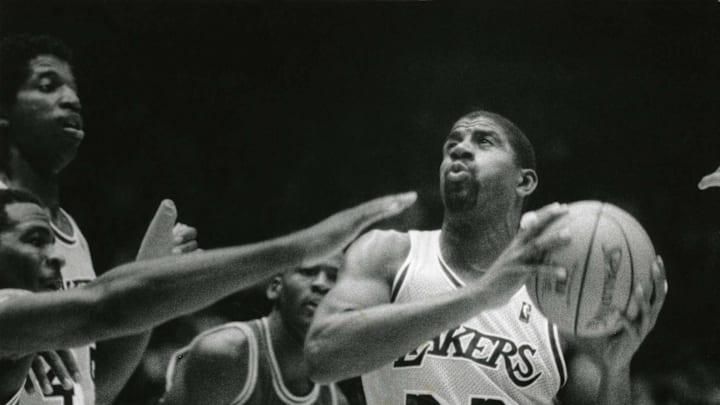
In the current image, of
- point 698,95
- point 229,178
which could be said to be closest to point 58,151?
point 229,178

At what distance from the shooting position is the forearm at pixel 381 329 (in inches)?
106

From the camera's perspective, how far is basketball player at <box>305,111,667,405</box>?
2.71 metres

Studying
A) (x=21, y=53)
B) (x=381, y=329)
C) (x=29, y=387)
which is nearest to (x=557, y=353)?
(x=381, y=329)

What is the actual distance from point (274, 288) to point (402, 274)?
0.41 m

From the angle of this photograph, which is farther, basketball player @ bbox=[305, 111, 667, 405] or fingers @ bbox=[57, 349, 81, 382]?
fingers @ bbox=[57, 349, 81, 382]

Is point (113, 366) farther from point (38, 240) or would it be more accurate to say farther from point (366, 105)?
point (366, 105)

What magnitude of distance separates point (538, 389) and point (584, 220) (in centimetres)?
56

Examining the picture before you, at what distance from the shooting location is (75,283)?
2.92 metres

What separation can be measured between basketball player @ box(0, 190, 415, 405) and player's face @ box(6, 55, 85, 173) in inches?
5.9

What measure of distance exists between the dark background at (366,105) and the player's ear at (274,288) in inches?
8.7

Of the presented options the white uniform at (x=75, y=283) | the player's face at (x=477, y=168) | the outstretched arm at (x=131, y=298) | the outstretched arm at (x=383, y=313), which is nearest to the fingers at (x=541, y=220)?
the outstretched arm at (x=383, y=313)

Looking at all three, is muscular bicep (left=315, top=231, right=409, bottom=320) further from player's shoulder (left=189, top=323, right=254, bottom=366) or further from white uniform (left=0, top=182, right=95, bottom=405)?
white uniform (left=0, top=182, right=95, bottom=405)

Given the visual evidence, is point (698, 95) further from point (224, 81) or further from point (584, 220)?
point (224, 81)

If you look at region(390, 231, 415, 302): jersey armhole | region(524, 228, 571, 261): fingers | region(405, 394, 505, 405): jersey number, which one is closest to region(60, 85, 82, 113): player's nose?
region(390, 231, 415, 302): jersey armhole
